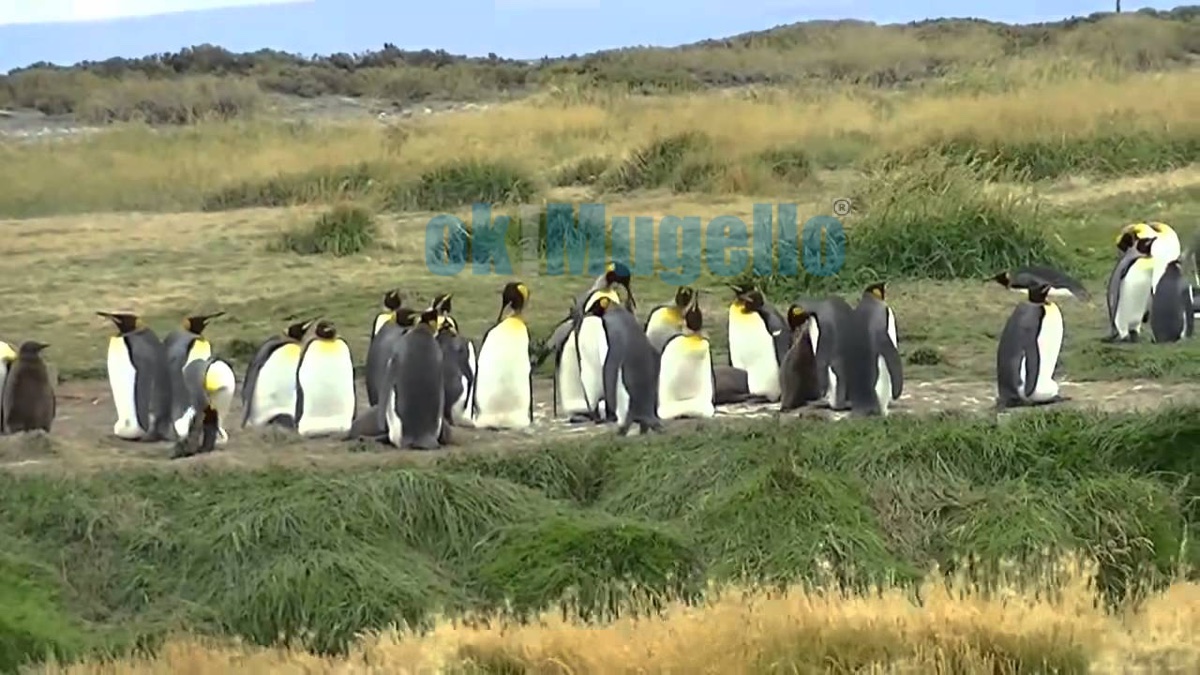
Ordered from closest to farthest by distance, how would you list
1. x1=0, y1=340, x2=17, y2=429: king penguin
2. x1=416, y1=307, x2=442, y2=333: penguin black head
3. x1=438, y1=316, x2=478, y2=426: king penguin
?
x1=416, y1=307, x2=442, y2=333: penguin black head
x1=438, y1=316, x2=478, y2=426: king penguin
x1=0, y1=340, x2=17, y2=429: king penguin

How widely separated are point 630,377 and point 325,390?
1.51 meters

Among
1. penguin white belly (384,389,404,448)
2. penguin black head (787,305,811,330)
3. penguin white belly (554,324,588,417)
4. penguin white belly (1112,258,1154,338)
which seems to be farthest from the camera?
penguin white belly (1112,258,1154,338)

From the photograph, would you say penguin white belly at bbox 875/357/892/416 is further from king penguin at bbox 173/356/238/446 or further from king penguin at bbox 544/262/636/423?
king penguin at bbox 173/356/238/446

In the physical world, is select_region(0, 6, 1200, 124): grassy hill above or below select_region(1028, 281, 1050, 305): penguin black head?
above

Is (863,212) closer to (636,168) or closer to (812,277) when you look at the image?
(812,277)

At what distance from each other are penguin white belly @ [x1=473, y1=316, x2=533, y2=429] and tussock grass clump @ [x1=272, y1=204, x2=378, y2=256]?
621cm

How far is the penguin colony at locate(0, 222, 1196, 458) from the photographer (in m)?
8.19

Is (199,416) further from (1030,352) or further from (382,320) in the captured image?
(1030,352)

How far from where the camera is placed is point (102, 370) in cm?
1036

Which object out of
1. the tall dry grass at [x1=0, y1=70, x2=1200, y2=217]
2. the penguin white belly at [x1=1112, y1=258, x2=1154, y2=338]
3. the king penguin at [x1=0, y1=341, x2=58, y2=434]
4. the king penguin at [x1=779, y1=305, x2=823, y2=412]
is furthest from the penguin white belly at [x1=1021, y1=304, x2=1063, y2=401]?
the tall dry grass at [x1=0, y1=70, x2=1200, y2=217]

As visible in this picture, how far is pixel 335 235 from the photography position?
1484cm

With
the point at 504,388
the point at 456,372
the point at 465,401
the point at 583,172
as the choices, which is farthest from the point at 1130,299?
the point at 583,172

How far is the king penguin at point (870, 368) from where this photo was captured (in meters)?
8.27

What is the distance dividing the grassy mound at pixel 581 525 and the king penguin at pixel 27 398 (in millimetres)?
1047
